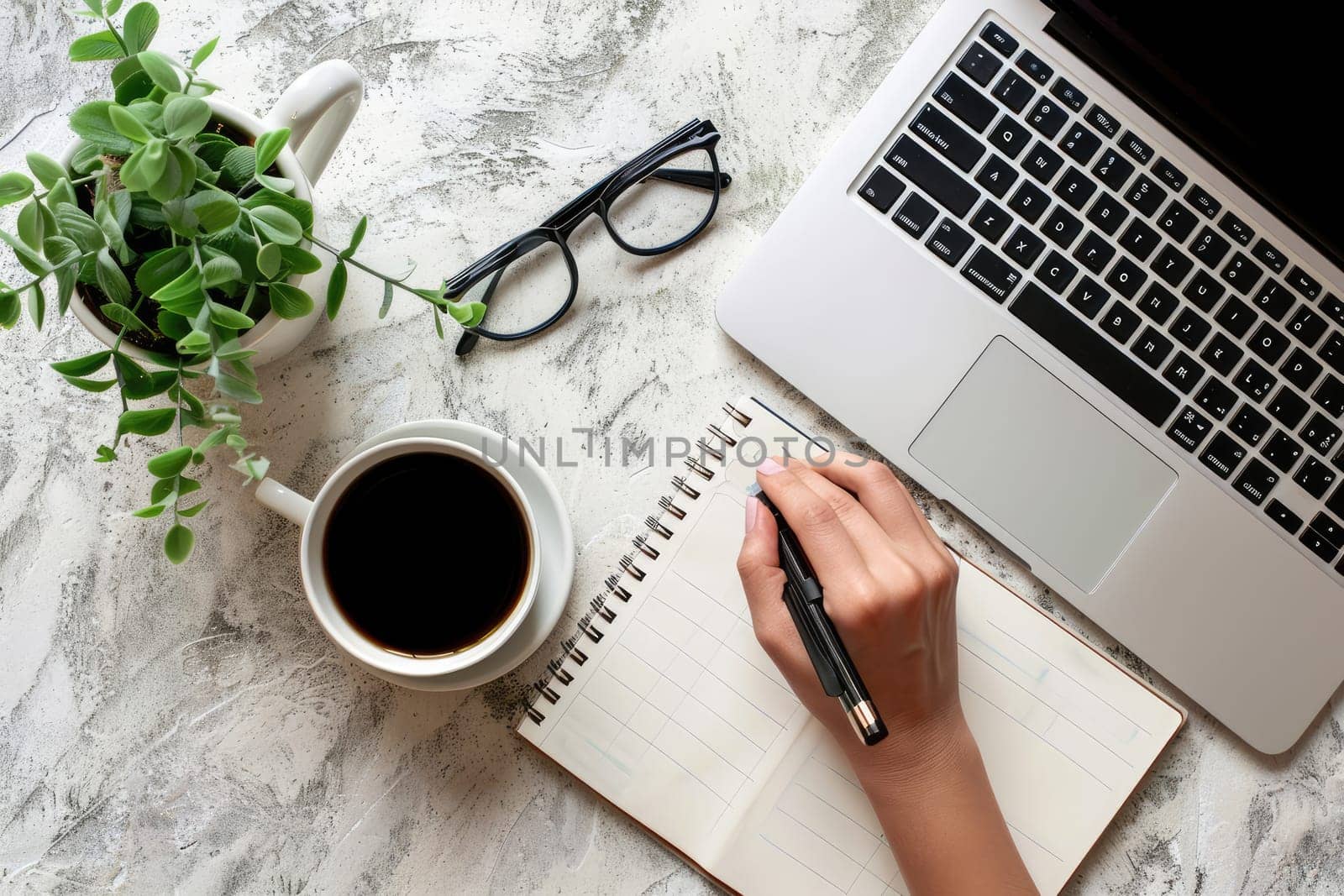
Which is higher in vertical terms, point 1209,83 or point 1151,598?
point 1209,83

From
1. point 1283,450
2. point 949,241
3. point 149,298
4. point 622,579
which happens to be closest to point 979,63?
point 949,241

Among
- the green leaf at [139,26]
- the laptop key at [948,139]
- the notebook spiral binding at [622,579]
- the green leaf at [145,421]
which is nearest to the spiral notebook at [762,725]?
the notebook spiral binding at [622,579]

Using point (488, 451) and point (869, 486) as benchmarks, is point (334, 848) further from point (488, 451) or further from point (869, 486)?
point (869, 486)

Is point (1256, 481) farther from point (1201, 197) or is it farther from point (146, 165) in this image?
point (146, 165)

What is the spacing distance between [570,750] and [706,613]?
15cm

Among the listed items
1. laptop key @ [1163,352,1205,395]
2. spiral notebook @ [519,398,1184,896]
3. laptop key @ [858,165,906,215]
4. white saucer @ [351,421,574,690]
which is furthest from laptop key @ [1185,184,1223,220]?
white saucer @ [351,421,574,690]

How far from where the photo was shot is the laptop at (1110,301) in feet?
2.06

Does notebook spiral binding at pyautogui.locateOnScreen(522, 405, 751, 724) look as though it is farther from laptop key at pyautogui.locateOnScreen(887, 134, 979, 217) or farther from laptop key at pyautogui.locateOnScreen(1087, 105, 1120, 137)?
laptop key at pyautogui.locateOnScreen(1087, 105, 1120, 137)

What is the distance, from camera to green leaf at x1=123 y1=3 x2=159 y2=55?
1.37 ft

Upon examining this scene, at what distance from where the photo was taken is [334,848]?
0.69 m

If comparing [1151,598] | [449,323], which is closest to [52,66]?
[449,323]

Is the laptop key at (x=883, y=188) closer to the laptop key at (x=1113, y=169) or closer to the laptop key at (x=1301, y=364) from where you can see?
the laptop key at (x=1113, y=169)

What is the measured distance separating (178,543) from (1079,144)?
0.63 meters

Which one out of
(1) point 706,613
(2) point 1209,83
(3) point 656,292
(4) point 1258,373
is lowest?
(1) point 706,613
